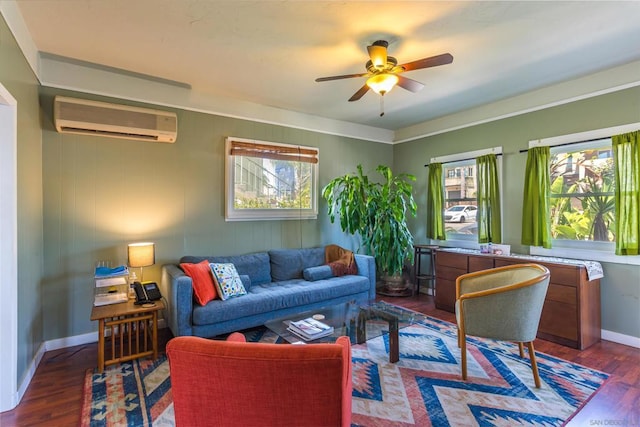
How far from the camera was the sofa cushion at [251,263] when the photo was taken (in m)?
3.61

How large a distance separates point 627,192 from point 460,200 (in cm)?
185

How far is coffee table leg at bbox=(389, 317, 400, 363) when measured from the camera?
2.62 metres

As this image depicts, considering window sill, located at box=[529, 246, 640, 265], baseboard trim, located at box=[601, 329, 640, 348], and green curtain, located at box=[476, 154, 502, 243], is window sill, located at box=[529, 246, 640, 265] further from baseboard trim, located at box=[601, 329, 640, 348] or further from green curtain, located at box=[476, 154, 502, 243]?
baseboard trim, located at box=[601, 329, 640, 348]

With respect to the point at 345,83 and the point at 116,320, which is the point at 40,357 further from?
the point at 345,83

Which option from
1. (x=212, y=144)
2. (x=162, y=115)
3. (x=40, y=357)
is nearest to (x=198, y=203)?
(x=212, y=144)

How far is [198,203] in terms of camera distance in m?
3.75

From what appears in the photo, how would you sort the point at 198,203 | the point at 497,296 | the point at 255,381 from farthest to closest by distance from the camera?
the point at 198,203
the point at 497,296
the point at 255,381

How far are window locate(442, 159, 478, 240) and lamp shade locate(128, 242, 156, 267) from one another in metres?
→ 4.00

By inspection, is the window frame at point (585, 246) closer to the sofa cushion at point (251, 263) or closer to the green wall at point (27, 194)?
the sofa cushion at point (251, 263)

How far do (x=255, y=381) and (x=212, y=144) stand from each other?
10.7 ft

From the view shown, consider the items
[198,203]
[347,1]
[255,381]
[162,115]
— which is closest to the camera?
[255,381]

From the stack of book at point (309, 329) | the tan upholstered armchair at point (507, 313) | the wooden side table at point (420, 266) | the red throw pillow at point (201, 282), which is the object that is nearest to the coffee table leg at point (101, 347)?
the red throw pillow at point (201, 282)

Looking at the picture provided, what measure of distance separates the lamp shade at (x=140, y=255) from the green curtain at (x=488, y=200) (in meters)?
3.98

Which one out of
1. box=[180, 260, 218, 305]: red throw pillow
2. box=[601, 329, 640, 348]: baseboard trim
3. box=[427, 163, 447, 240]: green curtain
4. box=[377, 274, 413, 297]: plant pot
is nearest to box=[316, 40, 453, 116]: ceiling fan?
box=[180, 260, 218, 305]: red throw pillow
